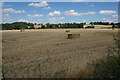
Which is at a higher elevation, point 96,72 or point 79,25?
point 79,25

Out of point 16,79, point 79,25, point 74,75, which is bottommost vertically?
point 16,79

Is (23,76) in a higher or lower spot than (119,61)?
lower

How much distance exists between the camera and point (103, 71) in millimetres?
3643

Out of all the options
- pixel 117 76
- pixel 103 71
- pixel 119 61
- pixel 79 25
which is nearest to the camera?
pixel 117 76

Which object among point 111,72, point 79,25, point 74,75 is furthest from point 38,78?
point 79,25

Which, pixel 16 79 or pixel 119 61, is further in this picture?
pixel 16 79

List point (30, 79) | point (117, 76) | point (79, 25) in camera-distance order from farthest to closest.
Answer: point (79, 25), point (30, 79), point (117, 76)

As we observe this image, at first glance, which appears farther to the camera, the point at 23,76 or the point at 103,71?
the point at 23,76

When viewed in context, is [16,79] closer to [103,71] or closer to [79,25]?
[103,71]

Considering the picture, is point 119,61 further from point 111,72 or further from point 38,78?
point 38,78

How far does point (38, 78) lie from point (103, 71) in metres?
2.45

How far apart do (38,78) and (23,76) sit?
68 cm

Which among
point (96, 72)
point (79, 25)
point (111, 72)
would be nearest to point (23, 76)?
point (96, 72)

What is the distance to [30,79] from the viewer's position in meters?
5.14
